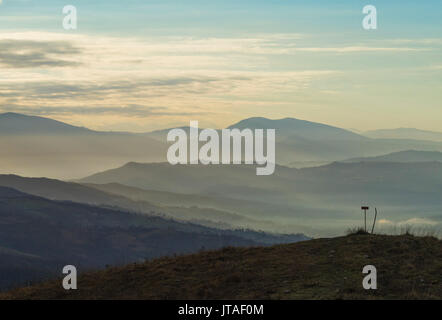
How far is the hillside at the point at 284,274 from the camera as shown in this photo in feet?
73.3

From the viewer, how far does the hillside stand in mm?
22328

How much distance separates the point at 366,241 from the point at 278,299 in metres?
8.42

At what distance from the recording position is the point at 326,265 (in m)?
25.2

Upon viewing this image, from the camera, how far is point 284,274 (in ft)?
80.7

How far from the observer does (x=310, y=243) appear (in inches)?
1163

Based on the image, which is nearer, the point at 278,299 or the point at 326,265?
the point at 278,299
